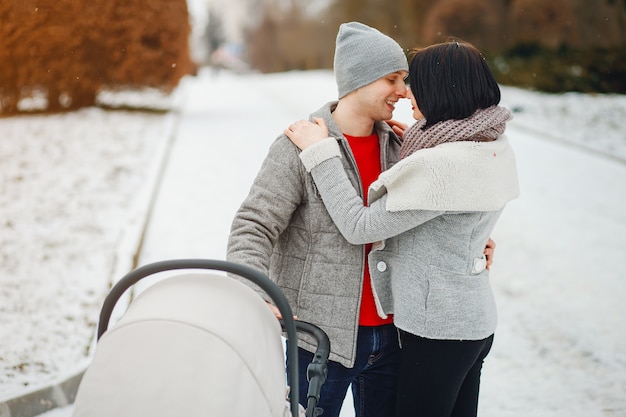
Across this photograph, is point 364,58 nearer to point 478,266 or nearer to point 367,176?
point 367,176

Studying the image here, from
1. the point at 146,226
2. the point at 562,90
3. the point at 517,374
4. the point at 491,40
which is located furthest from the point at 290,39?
the point at 517,374


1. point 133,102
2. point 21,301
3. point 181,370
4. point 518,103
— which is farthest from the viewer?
point 133,102

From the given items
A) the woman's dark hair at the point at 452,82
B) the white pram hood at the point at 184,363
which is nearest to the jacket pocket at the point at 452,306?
the woman's dark hair at the point at 452,82

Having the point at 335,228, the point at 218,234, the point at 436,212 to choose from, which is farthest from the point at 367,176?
the point at 218,234

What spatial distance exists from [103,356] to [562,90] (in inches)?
660

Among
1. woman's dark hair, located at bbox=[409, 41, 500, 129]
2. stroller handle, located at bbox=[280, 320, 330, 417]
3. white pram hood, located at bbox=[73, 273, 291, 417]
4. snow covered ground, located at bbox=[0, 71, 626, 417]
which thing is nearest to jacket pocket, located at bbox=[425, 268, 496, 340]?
stroller handle, located at bbox=[280, 320, 330, 417]

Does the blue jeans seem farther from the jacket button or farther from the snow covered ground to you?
the snow covered ground

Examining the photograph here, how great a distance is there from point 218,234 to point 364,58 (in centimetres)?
484

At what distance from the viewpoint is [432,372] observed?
1999 mm

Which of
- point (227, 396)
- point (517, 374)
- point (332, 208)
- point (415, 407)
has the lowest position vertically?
point (517, 374)

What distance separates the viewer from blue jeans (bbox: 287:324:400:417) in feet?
6.97

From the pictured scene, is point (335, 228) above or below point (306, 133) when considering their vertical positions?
below

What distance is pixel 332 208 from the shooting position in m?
1.91

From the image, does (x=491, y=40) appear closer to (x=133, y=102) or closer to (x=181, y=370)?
(x=133, y=102)
